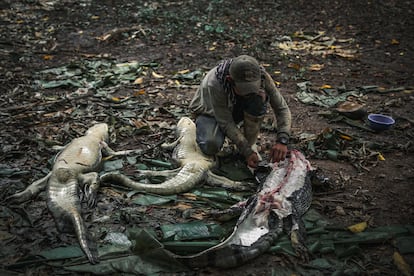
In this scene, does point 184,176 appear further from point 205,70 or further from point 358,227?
point 205,70

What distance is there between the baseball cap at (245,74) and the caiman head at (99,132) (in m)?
2.04

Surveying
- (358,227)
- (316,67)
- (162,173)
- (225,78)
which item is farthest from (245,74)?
(316,67)

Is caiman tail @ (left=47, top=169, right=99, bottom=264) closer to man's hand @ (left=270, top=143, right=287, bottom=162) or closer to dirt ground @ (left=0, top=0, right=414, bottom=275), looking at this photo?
dirt ground @ (left=0, top=0, right=414, bottom=275)

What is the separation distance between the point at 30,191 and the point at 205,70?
439cm

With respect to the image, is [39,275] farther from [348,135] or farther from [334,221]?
[348,135]

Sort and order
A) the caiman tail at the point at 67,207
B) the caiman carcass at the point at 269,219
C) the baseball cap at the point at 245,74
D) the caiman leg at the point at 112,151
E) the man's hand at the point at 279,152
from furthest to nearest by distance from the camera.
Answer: the caiman leg at the point at 112,151 < the man's hand at the point at 279,152 < the baseball cap at the point at 245,74 < the caiman tail at the point at 67,207 < the caiman carcass at the point at 269,219

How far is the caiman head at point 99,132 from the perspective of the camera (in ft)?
15.9

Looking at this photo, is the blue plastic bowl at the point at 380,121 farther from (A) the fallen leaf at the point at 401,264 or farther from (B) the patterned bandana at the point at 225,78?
(A) the fallen leaf at the point at 401,264

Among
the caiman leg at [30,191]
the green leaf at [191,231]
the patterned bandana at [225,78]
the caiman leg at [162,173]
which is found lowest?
the caiman leg at [162,173]

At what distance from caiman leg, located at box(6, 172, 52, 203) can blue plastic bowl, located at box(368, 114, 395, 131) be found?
13.5 feet

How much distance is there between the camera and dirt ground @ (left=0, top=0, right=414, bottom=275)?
3.95m

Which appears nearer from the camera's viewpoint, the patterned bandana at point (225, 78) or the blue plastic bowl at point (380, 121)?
the patterned bandana at point (225, 78)

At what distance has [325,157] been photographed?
15.3 ft

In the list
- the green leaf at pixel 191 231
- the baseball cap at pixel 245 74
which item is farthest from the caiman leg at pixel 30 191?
the baseball cap at pixel 245 74
